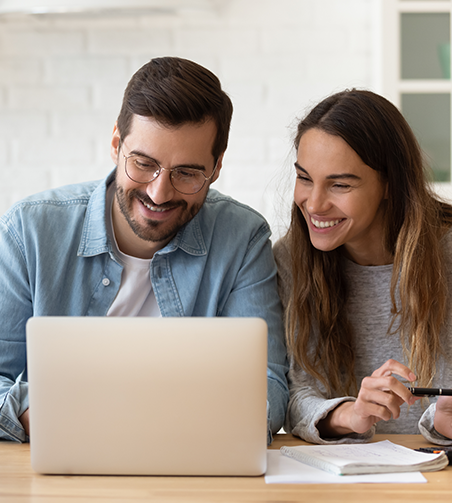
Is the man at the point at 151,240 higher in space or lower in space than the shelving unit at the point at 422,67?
lower

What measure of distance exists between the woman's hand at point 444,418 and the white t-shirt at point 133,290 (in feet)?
Result: 2.18

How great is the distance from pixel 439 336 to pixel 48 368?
927 mm

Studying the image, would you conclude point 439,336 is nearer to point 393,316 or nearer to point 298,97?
point 393,316

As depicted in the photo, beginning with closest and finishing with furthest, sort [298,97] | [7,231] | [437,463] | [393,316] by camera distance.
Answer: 1. [437,463]
2. [7,231]
3. [393,316]
4. [298,97]

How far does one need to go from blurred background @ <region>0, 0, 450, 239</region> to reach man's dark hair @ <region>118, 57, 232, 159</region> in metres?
1.09

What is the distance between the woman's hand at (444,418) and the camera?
117cm

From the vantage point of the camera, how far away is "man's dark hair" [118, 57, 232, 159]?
135 cm

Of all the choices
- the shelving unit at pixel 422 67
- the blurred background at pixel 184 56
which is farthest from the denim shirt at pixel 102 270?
the shelving unit at pixel 422 67

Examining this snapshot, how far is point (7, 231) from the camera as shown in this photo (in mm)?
1401

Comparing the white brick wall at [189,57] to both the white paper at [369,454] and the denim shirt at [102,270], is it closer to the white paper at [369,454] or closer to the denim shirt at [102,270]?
the denim shirt at [102,270]

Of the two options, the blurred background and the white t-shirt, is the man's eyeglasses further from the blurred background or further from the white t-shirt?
the blurred background

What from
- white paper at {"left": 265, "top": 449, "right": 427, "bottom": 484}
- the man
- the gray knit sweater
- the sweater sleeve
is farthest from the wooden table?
the gray knit sweater

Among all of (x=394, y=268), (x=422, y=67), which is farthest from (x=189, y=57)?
(x=394, y=268)

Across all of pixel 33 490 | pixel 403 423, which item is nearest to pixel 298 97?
pixel 403 423
